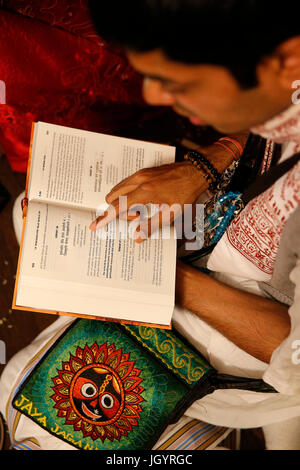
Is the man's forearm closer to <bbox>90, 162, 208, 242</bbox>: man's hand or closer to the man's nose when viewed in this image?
<bbox>90, 162, 208, 242</bbox>: man's hand

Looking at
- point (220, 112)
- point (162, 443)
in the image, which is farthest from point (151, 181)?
point (162, 443)

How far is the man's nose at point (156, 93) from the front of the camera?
0.47 meters

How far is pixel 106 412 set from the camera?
812 mm

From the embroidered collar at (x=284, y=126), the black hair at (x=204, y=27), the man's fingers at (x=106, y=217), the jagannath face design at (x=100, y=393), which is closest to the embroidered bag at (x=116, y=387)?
the jagannath face design at (x=100, y=393)

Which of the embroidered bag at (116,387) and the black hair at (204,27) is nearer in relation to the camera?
the black hair at (204,27)

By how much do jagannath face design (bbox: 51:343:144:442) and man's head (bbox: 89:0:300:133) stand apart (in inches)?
22.7

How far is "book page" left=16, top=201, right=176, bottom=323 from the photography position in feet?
2.34

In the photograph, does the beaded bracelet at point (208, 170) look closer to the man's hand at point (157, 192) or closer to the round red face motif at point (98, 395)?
the man's hand at point (157, 192)

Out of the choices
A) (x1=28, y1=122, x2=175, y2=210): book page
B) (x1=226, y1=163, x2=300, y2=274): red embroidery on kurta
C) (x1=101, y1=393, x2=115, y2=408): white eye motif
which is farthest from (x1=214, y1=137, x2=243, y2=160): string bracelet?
(x1=101, y1=393, x2=115, y2=408): white eye motif

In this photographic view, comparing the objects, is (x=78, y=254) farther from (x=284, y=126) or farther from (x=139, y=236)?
(x=284, y=126)

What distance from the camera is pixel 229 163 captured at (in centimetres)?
88

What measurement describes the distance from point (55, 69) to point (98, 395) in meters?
0.78

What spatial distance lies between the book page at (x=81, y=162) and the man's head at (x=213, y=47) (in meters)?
0.38

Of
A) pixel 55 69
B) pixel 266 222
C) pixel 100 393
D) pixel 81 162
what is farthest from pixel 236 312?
pixel 55 69
